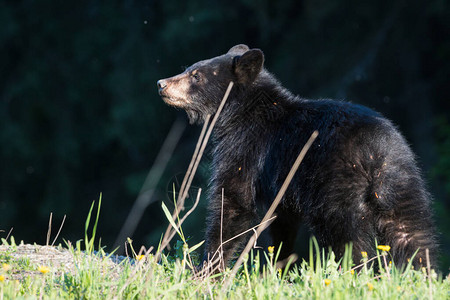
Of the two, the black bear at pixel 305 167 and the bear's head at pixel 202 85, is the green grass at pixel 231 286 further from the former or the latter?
the bear's head at pixel 202 85

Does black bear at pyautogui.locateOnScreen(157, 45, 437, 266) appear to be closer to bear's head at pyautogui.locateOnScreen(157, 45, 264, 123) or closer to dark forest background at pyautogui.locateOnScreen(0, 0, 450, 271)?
bear's head at pyautogui.locateOnScreen(157, 45, 264, 123)

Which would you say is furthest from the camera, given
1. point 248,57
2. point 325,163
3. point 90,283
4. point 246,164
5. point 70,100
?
point 70,100

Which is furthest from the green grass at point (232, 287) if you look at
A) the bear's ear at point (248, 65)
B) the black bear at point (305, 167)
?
the bear's ear at point (248, 65)

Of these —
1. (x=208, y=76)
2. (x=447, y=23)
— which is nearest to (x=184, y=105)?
(x=208, y=76)

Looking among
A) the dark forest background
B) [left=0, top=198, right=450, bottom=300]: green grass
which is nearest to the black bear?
[left=0, top=198, right=450, bottom=300]: green grass

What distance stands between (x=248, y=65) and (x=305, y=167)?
118 cm

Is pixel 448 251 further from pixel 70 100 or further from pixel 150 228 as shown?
pixel 70 100

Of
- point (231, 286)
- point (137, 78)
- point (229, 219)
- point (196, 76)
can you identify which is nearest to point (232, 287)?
point (231, 286)

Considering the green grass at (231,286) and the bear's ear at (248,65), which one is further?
the bear's ear at (248,65)

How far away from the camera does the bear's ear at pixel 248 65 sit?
4430mm

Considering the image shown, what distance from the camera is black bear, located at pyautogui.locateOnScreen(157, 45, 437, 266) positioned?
3.45m

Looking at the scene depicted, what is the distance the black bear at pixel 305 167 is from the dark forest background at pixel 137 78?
3587 mm

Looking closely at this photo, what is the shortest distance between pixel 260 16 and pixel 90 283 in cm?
709

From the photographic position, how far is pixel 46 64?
12.1 m
